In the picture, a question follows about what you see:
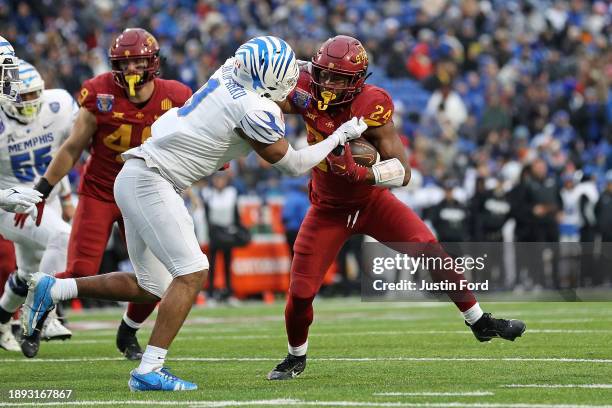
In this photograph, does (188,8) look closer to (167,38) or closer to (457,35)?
(167,38)

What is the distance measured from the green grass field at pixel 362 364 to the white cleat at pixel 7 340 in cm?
8

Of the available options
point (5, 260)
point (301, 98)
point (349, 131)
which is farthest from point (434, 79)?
point (349, 131)

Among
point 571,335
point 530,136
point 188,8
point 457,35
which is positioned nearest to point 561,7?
point 457,35

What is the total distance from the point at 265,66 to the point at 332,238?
1.15 m

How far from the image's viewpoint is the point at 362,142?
6324mm

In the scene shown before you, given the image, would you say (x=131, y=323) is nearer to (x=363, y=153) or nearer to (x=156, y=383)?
(x=156, y=383)

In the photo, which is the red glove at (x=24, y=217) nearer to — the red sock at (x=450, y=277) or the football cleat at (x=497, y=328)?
the red sock at (x=450, y=277)

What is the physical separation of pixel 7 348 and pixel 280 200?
264 inches

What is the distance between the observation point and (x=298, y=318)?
646cm

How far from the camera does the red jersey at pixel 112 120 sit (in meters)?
7.44

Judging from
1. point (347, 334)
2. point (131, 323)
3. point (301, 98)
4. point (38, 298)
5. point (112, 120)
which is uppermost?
point (301, 98)

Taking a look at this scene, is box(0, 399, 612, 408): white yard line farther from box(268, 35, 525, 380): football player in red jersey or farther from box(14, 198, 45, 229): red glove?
box(14, 198, 45, 229): red glove

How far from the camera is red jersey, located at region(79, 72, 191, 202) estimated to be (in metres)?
7.44

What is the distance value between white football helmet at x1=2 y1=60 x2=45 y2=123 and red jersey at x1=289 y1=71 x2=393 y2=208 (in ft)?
7.64
